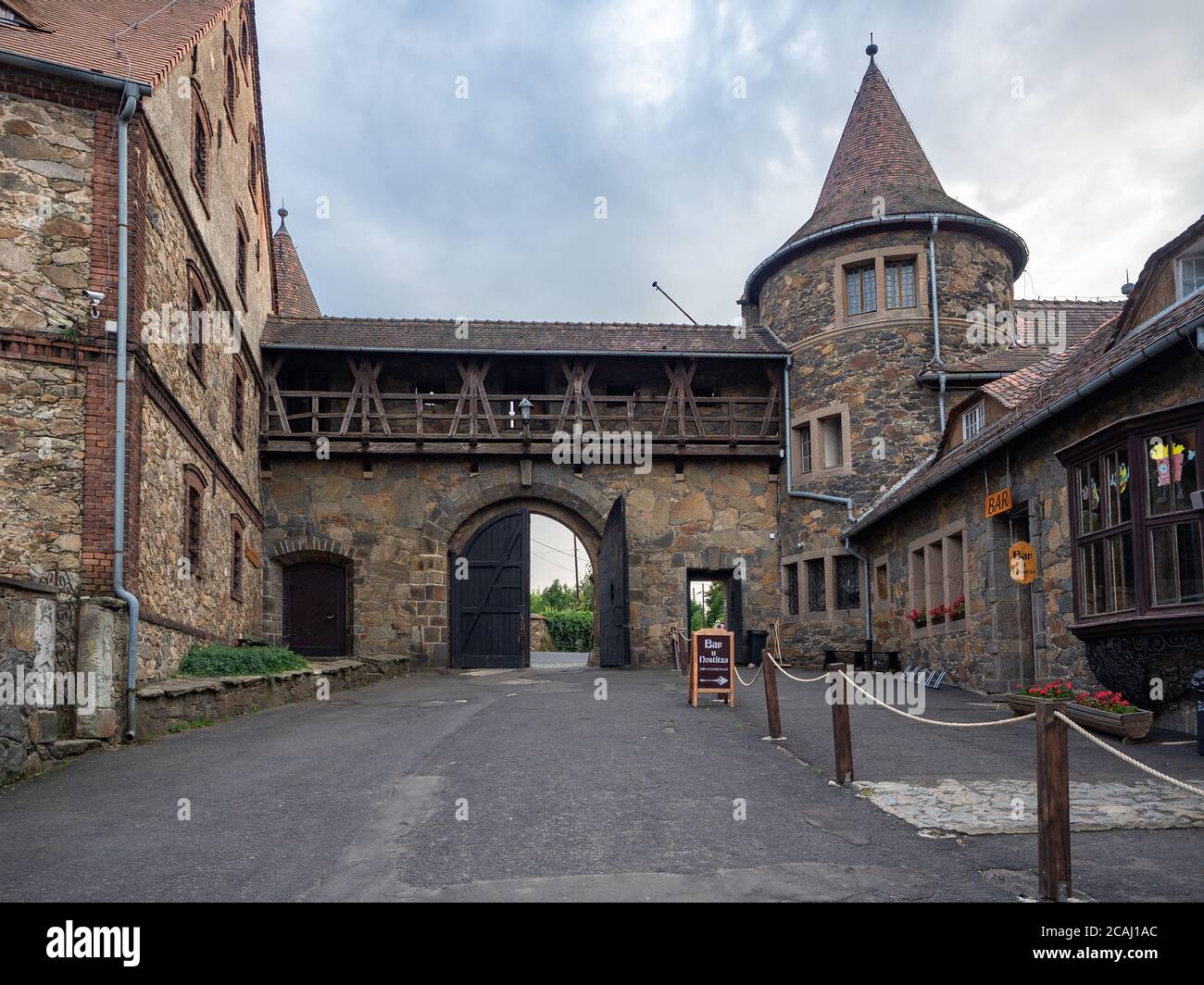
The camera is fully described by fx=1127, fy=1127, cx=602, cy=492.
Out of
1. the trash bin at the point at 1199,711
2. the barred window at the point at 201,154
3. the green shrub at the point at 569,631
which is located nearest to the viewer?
the trash bin at the point at 1199,711

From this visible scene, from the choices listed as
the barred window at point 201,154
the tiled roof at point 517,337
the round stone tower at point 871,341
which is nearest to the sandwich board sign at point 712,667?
the round stone tower at point 871,341

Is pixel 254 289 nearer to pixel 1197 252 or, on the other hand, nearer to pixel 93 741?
pixel 93 741

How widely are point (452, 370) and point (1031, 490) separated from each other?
1393 cm

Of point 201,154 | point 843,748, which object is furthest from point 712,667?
point 201,154

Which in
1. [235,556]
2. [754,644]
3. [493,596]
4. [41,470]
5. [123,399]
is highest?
[123,399]

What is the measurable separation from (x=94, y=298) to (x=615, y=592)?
12886 millimetres

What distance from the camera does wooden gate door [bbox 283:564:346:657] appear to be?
23469 mm

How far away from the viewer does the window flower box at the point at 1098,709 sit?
1002 cm

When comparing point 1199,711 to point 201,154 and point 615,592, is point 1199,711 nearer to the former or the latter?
point 615,592

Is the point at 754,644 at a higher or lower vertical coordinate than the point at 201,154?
lower

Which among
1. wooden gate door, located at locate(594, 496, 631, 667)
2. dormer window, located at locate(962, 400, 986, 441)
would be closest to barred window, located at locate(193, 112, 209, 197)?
wooden gate door, located at locate(594, 496, 631, 667)

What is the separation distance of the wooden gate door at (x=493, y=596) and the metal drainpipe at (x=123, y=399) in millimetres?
12601

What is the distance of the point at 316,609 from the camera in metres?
23.5

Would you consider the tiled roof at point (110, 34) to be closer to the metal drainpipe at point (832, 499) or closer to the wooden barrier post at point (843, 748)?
the wooden barrier post at point (843, 748)
